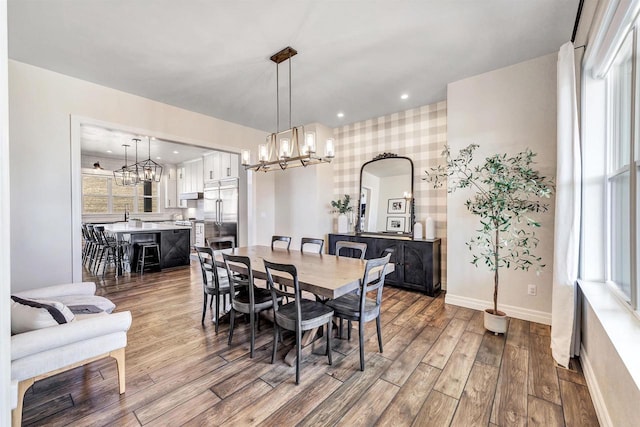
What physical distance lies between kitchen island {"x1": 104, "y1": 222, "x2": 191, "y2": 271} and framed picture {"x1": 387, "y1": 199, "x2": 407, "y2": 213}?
169 inches

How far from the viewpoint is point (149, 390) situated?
191 centimetres

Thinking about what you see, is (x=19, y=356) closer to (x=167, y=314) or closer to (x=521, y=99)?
(x=167, y=314)

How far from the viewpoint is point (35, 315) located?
1.64m

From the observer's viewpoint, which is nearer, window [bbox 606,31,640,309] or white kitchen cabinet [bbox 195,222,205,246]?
window [bbox 606,31,640,309]

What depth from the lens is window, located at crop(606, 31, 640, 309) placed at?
1.59m

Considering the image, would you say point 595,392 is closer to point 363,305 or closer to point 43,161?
point 363,305

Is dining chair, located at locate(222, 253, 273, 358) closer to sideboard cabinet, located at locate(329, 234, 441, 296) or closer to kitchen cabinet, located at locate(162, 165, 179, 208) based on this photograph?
sideboard cabinet, located at locate(329, 234, 441, 296)

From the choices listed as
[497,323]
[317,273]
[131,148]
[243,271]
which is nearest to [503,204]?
[497,323]

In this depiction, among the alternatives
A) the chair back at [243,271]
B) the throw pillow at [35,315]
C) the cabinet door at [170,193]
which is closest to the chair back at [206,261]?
the chair back at [243,271]

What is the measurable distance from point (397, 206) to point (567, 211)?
244 cm

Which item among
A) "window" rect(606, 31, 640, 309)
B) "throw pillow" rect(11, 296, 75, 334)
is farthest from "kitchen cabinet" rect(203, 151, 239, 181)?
"window" rect(606, 31, 640, 309)

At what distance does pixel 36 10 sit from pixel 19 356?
8.54 feet

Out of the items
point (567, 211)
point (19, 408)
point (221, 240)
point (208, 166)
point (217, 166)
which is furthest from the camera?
point (208, 166)

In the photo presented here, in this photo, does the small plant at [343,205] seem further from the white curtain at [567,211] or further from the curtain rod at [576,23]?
the curtain rod at [576,23]
